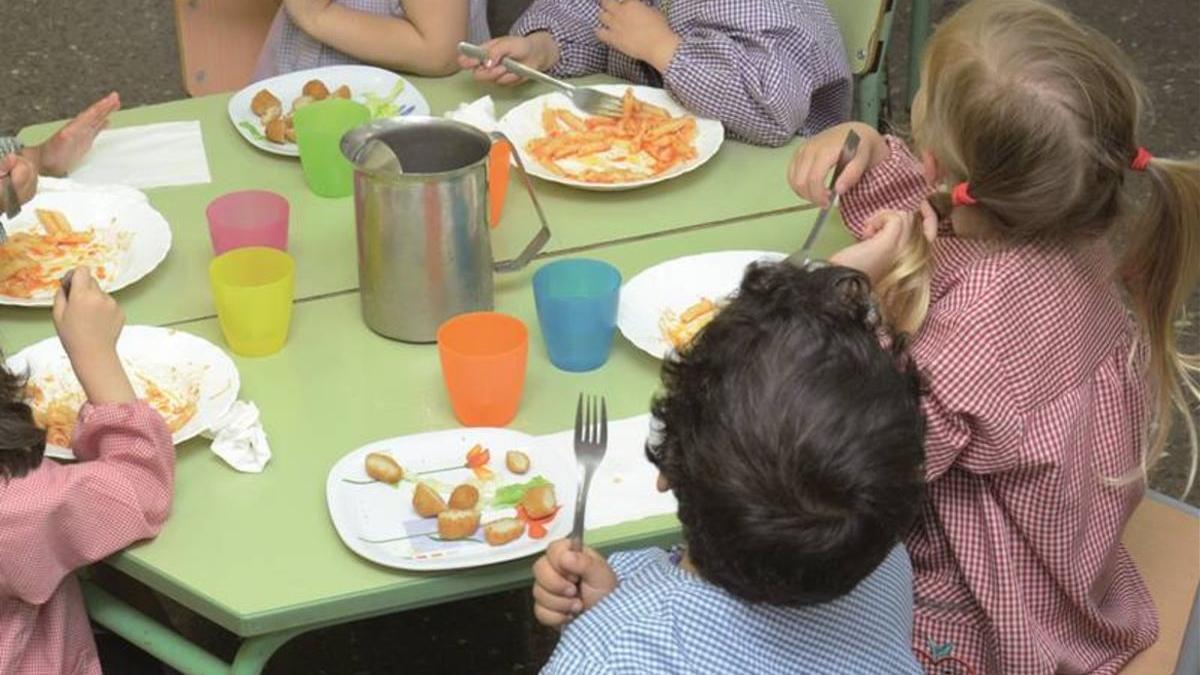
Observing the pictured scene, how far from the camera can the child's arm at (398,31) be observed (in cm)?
229

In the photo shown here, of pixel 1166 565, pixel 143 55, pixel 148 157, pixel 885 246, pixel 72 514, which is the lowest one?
pixel 143 55

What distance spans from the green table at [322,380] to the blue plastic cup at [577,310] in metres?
0.02

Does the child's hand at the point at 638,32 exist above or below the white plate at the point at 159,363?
above

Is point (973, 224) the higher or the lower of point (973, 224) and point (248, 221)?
the higher

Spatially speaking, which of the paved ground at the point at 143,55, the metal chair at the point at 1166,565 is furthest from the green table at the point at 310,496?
the paved ground at the point at 143,55

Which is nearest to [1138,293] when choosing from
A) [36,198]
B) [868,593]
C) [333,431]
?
[868,593]

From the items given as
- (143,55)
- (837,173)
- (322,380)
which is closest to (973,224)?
(837,173)

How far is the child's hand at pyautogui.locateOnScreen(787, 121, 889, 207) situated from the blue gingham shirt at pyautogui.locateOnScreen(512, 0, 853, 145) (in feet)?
0.56

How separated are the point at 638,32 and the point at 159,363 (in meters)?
0.88

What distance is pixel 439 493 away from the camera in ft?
4.82

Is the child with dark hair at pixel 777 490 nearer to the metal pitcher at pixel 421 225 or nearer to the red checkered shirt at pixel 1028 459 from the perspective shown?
the red checkered shirt at pixel 1028 459

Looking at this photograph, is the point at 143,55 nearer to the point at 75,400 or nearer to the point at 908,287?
the point at 75,400

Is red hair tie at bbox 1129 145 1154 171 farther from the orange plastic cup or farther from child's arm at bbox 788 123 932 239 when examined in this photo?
the orange plastic cup

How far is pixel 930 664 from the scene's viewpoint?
1639 mm
